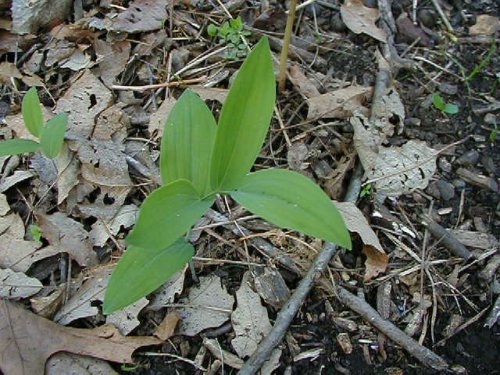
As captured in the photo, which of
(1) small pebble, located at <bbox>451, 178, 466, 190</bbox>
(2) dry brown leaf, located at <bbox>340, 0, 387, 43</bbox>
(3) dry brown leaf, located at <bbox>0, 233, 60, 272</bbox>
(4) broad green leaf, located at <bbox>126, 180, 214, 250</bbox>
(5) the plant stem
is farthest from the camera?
(2) dry brown leaf, located at <bbox>340, 0, 387, 43</bbox>

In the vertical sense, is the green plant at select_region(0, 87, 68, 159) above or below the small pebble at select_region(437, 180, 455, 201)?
above

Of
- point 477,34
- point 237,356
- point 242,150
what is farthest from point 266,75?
point 477,34

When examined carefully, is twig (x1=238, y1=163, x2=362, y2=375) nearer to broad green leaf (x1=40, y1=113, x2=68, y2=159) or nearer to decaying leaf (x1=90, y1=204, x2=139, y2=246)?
decaying leaf (x1=90, y1=204, x2=139, y2=246)

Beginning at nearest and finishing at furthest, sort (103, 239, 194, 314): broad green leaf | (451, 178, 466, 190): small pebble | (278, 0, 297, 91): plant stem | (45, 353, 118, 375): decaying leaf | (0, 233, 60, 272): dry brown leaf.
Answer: (103, 239, 194, 314): broad green leaf
(45, 353, 118, 375): decaying leaf
(0, 233, 60, 272): dry brown leaf
(278, 0, 297, 91): plant stem
(451, 178, 466, 190): small pebble

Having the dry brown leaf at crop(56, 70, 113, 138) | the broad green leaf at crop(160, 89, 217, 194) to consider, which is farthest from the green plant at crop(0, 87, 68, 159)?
the broad green leaf at crop(160, 89, 217, 194)

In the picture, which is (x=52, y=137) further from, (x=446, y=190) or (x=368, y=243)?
(x=446, y=190)
